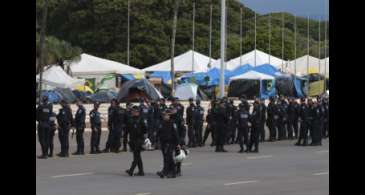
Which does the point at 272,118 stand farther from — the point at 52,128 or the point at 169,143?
the point at 169,143

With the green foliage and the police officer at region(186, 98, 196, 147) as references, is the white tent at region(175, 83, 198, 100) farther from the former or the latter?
the police officer at region(186, 98, 196, 147)

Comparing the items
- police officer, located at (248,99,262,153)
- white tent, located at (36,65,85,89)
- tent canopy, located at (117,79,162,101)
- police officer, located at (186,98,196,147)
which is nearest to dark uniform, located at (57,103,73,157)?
police officer, located at (186,98,196,147)

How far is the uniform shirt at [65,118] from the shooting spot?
22.8m

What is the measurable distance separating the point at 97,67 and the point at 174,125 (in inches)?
1613

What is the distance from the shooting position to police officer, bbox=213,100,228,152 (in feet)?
82.1

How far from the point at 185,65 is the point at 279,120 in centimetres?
3391

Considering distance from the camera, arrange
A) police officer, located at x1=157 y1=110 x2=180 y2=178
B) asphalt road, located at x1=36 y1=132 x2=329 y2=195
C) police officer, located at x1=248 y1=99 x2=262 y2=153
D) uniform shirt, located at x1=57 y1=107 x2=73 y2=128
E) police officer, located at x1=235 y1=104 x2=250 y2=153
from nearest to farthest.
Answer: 1. asphalt road, located at x1=36 y1=132 x2=329 y2=195
2. police officer, located at x1=157 y1=110 x2=180 y2=178
3. uniform shirt, located at x1=57 y1=107 x2=73 y2=128
4. police officer, located at x1=248 y1=99 x2=262 y2=153
5. police officer, located at x1=235 y1=104 x2=250 y2=153

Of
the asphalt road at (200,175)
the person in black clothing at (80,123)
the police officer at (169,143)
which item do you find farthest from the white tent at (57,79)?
the police officer at (169,143)

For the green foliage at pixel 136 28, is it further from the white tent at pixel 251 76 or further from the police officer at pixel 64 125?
the police officer at pixel 64 125

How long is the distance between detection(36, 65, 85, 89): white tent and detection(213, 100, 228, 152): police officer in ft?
92.8

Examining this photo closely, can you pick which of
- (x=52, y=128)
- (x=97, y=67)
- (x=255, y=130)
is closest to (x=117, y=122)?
(x=52, y=128)

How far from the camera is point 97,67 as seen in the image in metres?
57.6
